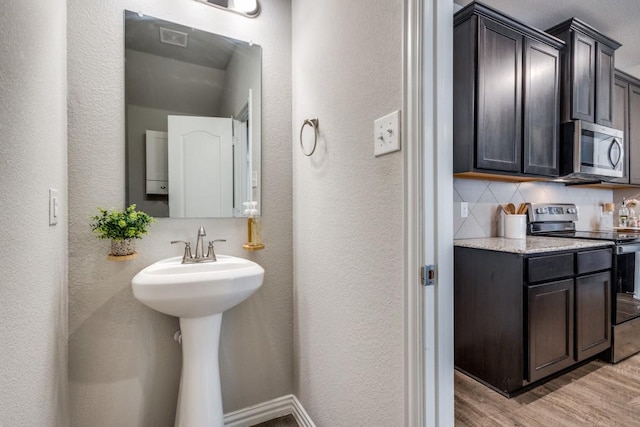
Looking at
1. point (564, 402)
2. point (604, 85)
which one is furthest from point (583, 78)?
point (564, 402)

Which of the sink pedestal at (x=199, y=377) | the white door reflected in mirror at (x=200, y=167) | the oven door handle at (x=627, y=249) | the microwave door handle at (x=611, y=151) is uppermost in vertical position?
the microwave door handle at (x=611, y=151)

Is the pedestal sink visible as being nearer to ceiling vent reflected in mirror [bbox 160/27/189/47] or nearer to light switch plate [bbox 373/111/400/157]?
light switch plate [bbox 373/111/400/157]

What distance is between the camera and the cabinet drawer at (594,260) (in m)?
1.86

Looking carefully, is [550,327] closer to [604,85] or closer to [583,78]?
[583,78]

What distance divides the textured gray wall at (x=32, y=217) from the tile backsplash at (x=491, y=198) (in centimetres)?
219

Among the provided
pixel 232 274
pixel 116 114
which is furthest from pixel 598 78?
pixel 116 114

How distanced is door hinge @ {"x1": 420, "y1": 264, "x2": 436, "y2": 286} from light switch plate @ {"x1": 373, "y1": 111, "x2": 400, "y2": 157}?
0.35m

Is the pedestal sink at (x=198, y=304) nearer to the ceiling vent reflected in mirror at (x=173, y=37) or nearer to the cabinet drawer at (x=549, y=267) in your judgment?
the ceiling vent reflected in mirror at (x=173, y=37)

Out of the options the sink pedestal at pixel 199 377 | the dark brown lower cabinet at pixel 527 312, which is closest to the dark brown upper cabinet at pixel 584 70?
the dark brown lower cabinet at pixel 527 312

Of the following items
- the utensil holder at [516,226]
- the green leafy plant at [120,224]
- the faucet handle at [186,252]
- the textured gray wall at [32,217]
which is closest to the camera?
the textured gray wall at [32,217]

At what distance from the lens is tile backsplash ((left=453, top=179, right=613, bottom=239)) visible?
2168 millimetres

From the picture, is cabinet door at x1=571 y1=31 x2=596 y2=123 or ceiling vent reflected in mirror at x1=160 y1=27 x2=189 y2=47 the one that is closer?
ceiling vent reflected in mirror at x1=160 y1=27 x2=189 y2=47

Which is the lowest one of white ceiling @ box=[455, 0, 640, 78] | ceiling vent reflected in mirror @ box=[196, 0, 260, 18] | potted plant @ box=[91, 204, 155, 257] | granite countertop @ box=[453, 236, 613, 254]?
granite countertop @ box=[453, 236, 613, 254]

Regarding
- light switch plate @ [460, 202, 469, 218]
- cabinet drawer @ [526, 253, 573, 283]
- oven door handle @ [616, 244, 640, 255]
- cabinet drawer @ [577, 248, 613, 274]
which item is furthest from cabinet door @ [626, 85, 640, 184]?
light switch plate @ [460, 202, 469, 218]
